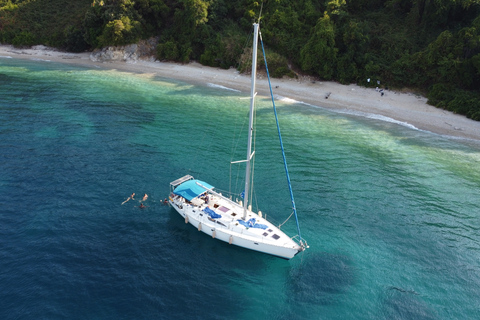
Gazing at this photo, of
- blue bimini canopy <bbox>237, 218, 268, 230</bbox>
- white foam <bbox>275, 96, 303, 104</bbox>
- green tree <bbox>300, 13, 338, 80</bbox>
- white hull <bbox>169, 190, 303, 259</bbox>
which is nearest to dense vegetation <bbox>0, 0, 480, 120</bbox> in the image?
green tree <bbox>300, 13, 338, 80</bbox>

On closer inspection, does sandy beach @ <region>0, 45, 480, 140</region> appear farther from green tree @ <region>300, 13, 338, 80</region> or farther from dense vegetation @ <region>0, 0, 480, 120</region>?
green tree @ <region>300, 13, 338, 80</region>

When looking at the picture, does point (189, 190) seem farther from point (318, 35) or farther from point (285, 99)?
point (318, 35)

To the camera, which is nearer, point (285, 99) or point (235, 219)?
point (235, 219)

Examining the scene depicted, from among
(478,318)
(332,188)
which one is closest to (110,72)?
(332,188)

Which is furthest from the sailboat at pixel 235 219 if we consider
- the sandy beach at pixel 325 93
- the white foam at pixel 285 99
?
the sandy beach at pixel 325 93

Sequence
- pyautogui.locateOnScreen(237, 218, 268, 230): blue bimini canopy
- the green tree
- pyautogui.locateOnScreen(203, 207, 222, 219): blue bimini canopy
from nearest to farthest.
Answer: pyautogui.locateOnScreen(237, 218, 268, 230): blue bimini canopy, pyautogui.locateOnScreen(203, 207, 222, 219): blue bimini canopy, the green tree

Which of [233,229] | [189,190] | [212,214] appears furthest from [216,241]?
[189,190]
